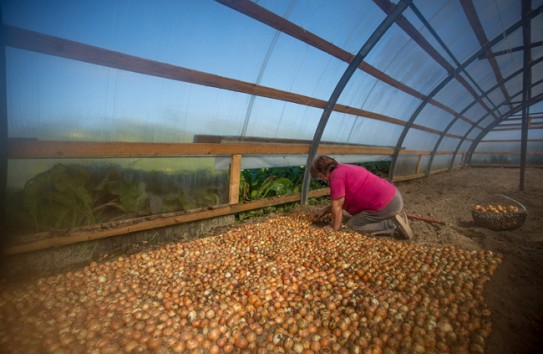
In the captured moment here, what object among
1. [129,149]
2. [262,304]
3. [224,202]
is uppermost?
[129,149]

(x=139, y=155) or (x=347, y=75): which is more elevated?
(x=347, y=75)

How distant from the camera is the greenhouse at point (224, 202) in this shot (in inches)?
72.2

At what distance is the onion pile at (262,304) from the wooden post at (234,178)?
1218 mm

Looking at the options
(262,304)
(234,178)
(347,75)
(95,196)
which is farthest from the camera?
(347,75)

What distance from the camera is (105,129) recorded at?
2.76 metres

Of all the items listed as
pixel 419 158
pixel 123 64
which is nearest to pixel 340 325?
pixel 123 64

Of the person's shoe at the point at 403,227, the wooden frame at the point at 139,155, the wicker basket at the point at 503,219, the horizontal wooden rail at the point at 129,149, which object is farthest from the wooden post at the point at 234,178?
the wicker basket at the point at 503,219

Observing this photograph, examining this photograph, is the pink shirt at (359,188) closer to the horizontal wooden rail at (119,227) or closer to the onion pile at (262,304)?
the onion pile at (262,304)

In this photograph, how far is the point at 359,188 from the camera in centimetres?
358

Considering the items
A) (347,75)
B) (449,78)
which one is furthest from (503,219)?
(449,78)

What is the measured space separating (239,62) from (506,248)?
400 cm

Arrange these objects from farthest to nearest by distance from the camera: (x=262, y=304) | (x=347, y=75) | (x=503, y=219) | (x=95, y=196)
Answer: (x=347, y=75) < (x=503, y=219) < (x=95, y=196) < (x=262, y=304)

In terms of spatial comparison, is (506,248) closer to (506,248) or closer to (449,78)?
(506,248)

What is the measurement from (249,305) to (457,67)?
22.8 feet
